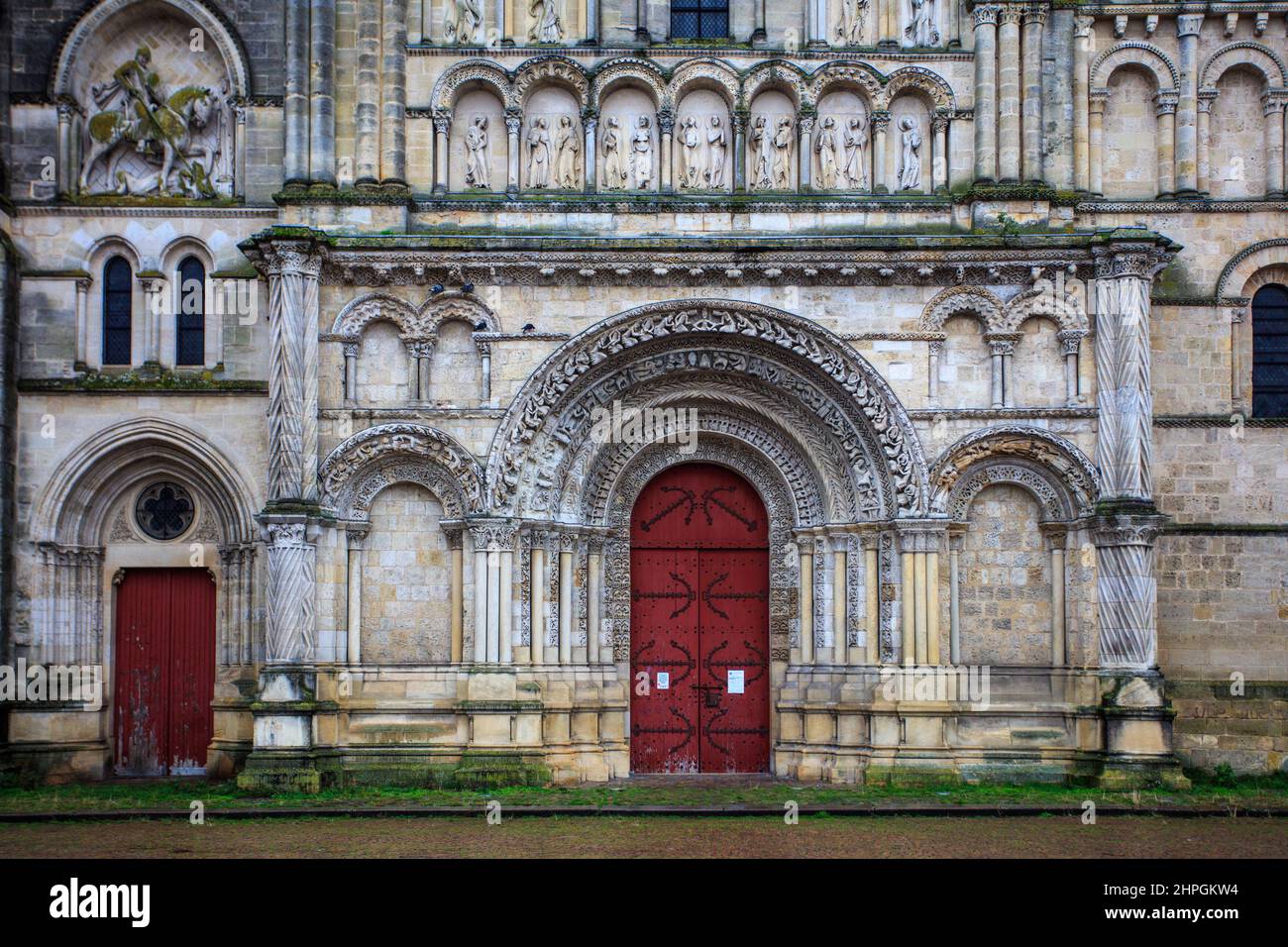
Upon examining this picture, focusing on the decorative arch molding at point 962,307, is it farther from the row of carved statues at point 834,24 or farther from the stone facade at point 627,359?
the row of carved statues at point 834,24

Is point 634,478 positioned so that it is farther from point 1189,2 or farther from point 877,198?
point 1189,2

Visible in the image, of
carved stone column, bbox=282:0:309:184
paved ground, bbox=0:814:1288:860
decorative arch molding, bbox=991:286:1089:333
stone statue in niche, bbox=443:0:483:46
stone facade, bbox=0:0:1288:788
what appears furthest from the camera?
stone statue in niche, bbox=443:0:483:46

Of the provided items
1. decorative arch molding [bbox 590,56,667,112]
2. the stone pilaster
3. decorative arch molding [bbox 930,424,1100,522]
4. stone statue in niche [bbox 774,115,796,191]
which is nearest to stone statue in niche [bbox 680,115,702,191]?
decorative arch molding [bbox 590,56,667,112]

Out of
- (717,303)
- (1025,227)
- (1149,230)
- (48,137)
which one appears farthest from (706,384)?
(48,137)

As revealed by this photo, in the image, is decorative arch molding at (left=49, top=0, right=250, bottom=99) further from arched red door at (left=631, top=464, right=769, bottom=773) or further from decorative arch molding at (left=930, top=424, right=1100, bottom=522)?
decorative arch molding at (left=930, top=424, right=1100, bottom=522)

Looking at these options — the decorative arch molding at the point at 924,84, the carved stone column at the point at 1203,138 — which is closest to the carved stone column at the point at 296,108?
the decorative arch molding at the point at 924,84

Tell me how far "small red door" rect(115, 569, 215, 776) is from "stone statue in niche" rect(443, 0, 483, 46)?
8964 millimetres

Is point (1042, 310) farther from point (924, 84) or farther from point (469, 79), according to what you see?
point (469, 79)

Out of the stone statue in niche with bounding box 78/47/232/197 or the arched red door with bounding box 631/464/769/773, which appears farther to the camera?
the stone statue in niche with bounding box 78/47/232/197

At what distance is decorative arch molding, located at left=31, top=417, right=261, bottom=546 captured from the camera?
862 inches

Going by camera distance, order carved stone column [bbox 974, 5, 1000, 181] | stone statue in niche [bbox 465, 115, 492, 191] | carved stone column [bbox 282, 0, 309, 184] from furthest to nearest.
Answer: stone statue in niche [bbox 465, 115, 492, 191], carved stone column [bbox 974, 5, 1000, 181], carved stone column [bbox 282, 0, 309, 184]

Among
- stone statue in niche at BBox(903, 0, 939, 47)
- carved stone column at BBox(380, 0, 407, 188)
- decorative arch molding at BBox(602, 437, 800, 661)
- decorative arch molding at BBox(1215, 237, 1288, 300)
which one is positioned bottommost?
decorative arch molding at BBox(602, 437, 800, 661)

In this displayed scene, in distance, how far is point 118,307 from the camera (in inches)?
893

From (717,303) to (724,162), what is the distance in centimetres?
238
